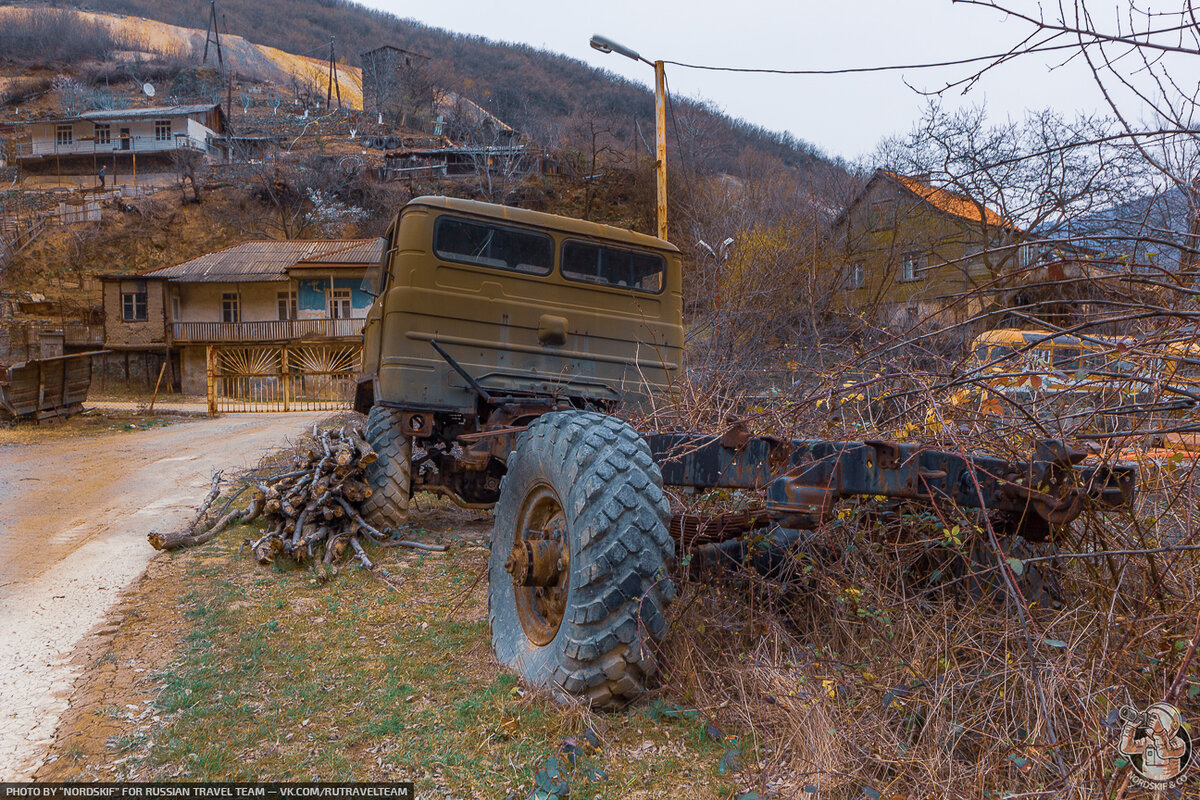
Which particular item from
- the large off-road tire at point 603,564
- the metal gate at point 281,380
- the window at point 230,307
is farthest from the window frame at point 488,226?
the window at point 230,307

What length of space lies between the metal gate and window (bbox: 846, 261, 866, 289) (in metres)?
13.9

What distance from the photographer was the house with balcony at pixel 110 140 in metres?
53.2

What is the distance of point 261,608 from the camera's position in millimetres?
4430

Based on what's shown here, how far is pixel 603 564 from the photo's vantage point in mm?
2584

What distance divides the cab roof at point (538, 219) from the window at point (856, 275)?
11.8 metres

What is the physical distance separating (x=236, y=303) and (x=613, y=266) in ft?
A: 109

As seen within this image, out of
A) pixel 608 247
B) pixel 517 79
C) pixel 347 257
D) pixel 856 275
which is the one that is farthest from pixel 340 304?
pixel 517 79

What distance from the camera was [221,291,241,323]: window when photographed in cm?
3434

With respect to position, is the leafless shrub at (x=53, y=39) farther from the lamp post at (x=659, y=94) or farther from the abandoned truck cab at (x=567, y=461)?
the abandoned truck cab at (x=567, y=461)

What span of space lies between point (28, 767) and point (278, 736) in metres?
0.86

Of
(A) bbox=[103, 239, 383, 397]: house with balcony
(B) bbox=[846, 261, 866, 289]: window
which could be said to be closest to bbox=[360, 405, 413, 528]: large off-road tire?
(B) bbox=[846, 261, 866, 289]: window

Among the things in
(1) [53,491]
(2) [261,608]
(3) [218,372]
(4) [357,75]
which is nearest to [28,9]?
(4) [357,75]

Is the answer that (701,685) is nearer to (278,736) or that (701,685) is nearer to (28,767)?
(278,736)

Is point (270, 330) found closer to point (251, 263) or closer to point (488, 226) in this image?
point (251, 263)
